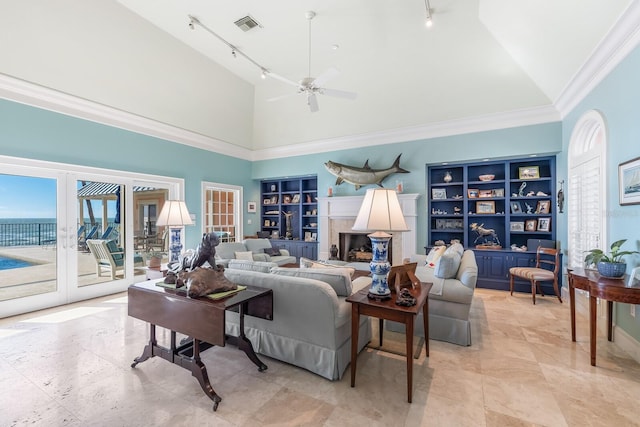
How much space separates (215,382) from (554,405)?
233cm

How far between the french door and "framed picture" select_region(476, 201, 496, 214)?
547cm

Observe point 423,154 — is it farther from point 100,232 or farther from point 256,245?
point 100,232

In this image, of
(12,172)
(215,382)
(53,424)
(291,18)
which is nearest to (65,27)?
(12,172)

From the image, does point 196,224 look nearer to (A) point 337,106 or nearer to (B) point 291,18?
(A) point 337,106

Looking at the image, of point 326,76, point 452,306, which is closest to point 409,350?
point 452,306

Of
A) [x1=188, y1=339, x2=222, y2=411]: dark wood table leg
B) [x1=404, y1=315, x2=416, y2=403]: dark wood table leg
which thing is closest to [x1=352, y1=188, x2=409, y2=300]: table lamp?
[x1=404, y1=315, x2=416, y2=403]: dark wood table leg

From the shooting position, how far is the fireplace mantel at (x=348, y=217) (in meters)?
5.35

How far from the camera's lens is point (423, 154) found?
5.38 m

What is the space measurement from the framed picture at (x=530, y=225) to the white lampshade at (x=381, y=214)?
13.4 feet

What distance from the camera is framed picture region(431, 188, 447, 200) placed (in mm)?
5500

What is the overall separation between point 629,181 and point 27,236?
6.82 m

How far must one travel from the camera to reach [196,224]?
579 centimetres

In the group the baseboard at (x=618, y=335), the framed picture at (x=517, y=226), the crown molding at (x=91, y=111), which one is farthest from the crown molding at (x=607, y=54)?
the crown molding at (x=91, y=111)

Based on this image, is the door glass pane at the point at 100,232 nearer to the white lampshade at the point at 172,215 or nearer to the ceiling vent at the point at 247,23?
the white lampshade at the point at 172,215
